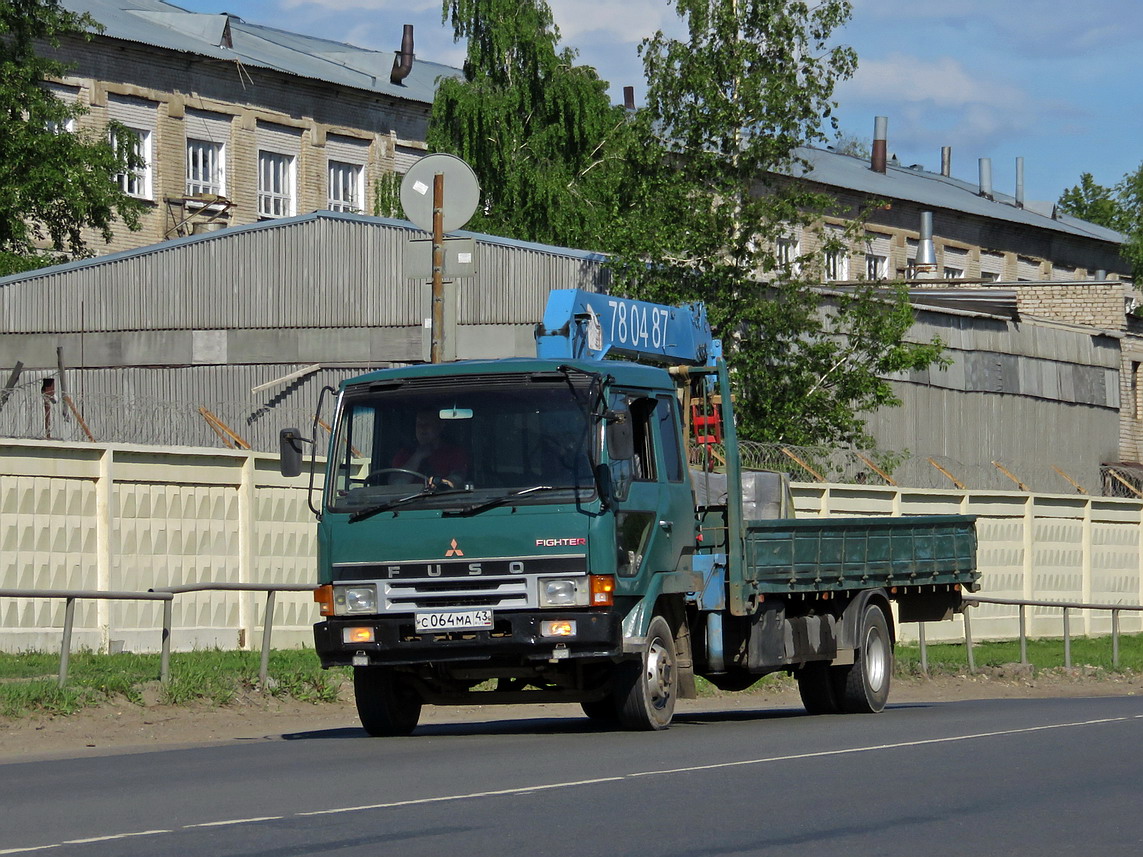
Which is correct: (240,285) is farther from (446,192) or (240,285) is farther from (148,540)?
(148,540)

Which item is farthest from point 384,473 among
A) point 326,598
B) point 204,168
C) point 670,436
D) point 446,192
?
point 204,168

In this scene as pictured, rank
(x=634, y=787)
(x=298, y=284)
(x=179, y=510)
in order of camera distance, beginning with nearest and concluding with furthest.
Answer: (x=634, y=787) → (x=179, y=510) → (x=298, y=284)

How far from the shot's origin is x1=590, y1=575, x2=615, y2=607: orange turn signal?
A: 13.1m

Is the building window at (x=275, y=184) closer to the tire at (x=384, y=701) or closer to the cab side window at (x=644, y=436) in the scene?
the tire at (x=384, y=701)

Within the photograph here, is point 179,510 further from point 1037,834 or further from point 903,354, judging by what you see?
point 903,354

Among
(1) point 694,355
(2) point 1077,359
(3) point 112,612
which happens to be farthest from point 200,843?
(2) point 1077,359

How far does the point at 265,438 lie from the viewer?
119ft

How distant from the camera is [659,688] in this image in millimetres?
13961

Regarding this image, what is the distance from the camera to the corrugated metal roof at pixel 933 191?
74188mm

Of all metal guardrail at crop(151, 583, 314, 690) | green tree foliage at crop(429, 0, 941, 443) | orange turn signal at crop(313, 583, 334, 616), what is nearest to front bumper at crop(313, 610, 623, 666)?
orange turn signal at crop(313, 583, 334, 616)

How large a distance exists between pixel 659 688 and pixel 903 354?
64.9ft

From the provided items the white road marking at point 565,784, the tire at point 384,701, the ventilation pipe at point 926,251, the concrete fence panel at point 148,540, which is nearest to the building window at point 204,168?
the ventilation pipe at point 926,251

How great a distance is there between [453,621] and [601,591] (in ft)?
3.34

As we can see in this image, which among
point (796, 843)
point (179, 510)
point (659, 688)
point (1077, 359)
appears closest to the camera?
point (796, 843)
